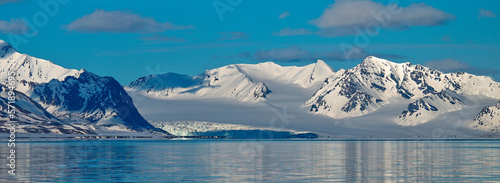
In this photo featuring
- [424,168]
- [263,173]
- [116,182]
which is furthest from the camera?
[424,168]

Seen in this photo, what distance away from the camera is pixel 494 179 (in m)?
98.9


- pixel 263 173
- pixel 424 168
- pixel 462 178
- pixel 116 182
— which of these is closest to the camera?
pixel 116 182

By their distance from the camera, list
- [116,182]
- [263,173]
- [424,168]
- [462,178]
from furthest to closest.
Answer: [424,168] < [263,173] < [462,178] < [116,182]

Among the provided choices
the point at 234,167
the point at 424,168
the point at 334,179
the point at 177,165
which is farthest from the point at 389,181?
the point at 177,165

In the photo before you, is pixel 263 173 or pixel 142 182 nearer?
pixel 142 182

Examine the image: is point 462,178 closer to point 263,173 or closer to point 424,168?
point 424,168

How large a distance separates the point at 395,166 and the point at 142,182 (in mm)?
52217

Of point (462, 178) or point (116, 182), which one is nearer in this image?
point (116, 182)

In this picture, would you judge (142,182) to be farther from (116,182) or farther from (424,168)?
(424,168)

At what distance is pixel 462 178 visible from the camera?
101375mm

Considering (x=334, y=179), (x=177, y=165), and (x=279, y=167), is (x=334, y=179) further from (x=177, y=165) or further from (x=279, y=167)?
(x=177, y=165)

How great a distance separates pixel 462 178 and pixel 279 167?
33602 mm

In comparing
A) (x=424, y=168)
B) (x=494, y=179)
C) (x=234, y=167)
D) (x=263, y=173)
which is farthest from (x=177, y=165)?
(x=494, y=179)

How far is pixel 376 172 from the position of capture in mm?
112125
